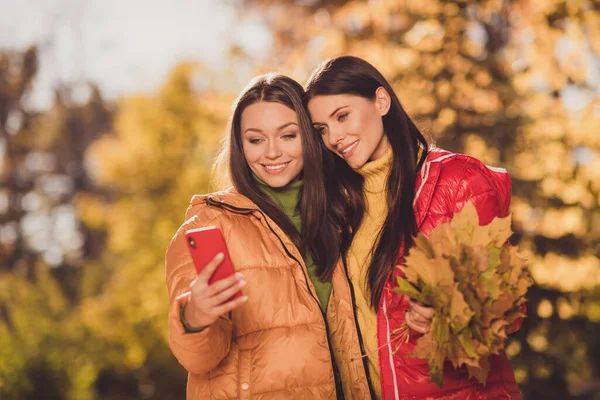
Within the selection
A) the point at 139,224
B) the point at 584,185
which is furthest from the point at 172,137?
the point at 584,185

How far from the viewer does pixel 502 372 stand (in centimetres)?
263

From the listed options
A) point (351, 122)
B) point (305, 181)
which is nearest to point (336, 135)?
point (351, 122)

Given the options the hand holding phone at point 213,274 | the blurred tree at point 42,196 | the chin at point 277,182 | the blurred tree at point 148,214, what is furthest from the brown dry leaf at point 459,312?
the blurred tree at point 42,196

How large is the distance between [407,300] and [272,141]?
1000mm

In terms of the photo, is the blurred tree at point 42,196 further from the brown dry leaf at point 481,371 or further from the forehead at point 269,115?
the brown dry leaf at point 481,371

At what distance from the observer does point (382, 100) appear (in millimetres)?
2955

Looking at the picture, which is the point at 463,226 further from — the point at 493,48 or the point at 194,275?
the point at 493,48

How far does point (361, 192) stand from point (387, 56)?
126 inches

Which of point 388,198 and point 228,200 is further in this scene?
point 388,198

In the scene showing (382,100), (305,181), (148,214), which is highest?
(382,100)

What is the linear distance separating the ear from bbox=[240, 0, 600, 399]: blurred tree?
6.68 ft

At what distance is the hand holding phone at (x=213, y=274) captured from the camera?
76.9 inches

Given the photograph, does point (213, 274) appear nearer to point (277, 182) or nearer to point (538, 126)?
point (277, 182)

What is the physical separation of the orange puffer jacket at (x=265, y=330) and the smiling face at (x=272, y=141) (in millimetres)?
327
